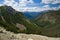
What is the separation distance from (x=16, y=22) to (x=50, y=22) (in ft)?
2.83

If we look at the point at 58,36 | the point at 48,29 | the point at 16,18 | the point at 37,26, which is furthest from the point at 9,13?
the point at 58,36

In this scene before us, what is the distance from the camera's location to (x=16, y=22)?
431 centimetres

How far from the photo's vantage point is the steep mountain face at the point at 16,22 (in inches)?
168

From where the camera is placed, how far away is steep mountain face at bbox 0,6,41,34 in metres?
4.27

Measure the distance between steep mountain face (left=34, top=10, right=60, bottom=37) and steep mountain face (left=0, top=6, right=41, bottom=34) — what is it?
5.4 inches

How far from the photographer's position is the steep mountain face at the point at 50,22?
426 centimetres

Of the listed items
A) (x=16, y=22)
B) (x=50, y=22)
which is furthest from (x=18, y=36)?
(x=50, y=22)

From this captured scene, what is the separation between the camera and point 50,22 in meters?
4.31

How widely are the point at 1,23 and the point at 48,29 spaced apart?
119cm

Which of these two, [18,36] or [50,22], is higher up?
[50,22]

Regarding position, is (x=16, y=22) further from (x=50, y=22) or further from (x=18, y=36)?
(x=50, y=22)

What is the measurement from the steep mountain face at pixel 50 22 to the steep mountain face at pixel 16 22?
138mm

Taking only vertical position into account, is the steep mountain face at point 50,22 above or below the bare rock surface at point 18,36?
above

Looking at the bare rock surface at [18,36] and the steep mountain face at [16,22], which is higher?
the steep mountain face at [16,22]
